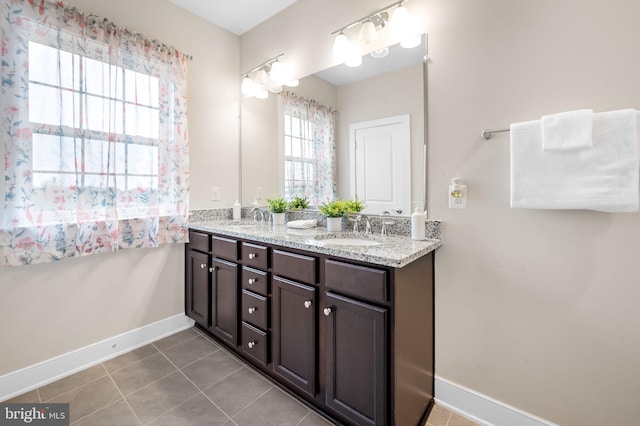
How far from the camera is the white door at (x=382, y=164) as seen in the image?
1738 millimetres

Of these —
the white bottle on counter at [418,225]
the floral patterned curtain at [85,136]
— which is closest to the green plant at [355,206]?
the white bottle on counter at [418,225]

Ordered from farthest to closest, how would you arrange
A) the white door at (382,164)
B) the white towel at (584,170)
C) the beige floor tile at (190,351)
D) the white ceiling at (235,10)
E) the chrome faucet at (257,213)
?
1. the chrome faucet at (257,213)
2. the white ceiling at (235,10)
3. the beige floor tile at (190,351)
4. the white door at (382,164)
5. the white towel at (584,170)

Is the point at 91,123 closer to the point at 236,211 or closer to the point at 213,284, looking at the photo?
the point at 236,211

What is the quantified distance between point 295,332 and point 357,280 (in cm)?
53

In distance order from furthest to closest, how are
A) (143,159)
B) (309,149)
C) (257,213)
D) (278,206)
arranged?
(257,213) < (278,206) < (309,149) < (143,159)

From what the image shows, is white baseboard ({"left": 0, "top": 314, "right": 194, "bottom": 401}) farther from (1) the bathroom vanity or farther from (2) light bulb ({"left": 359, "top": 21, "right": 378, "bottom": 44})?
(2) light bulb ({"left": 359, "top": 21, "right": 378, "bottom": 44})

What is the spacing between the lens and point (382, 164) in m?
1.85

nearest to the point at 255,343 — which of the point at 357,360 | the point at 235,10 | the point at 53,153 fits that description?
the point at 357,360

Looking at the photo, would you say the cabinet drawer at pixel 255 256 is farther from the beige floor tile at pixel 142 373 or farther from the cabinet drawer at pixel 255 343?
the beige floor tile at pixel 142 373

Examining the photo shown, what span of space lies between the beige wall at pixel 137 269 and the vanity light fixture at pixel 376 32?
4.03 feet

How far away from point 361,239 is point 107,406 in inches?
66.5

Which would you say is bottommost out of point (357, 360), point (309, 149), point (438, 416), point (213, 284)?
point (438, 416)

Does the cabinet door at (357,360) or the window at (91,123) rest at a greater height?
the window at (91,123)
